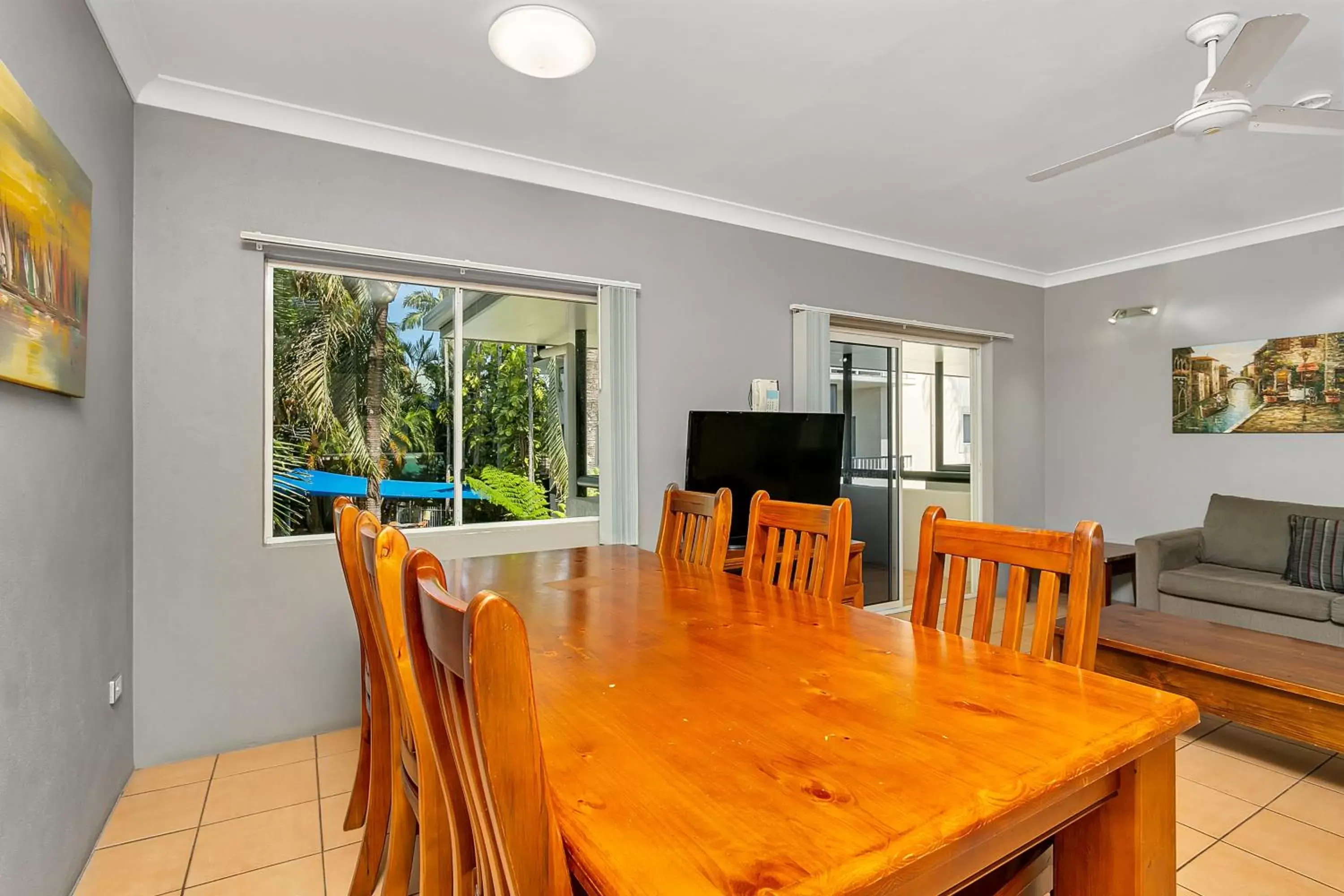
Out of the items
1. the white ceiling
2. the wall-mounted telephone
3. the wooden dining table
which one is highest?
the white ceiling

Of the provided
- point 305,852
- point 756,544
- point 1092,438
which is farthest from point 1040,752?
point 1092,438

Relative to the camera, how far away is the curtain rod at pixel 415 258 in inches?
107

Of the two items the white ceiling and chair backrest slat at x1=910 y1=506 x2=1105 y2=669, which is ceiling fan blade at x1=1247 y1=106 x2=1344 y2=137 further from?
chair backrest slat at x1=910 y1=506 x2=1105 y2=669

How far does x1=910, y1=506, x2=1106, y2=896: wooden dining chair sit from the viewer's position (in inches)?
46.5

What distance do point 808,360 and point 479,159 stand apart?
7.04 ft

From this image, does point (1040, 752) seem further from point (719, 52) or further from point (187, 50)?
point (187, 50)

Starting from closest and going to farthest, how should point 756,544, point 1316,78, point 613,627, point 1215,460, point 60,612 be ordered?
point 613,627 < point 60,612 < point 756,544 < point 1316,78 < point 1215,460

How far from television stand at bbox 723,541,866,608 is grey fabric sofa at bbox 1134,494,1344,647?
6.02ft

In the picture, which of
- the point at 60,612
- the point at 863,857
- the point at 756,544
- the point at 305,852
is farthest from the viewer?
the point at 756,544

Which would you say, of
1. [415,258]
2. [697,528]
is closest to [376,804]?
[697,528]

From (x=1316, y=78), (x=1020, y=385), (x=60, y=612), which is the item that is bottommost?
(x=60, y=612)

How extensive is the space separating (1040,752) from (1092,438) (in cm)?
506

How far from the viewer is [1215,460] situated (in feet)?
14.7

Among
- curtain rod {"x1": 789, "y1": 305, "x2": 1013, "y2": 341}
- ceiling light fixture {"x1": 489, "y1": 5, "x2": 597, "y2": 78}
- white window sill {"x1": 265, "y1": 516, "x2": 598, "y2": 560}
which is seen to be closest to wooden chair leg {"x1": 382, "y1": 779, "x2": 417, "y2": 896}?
white window sill {"x1": 265, "y1": 516, "x2": 598, "y2": 560}
